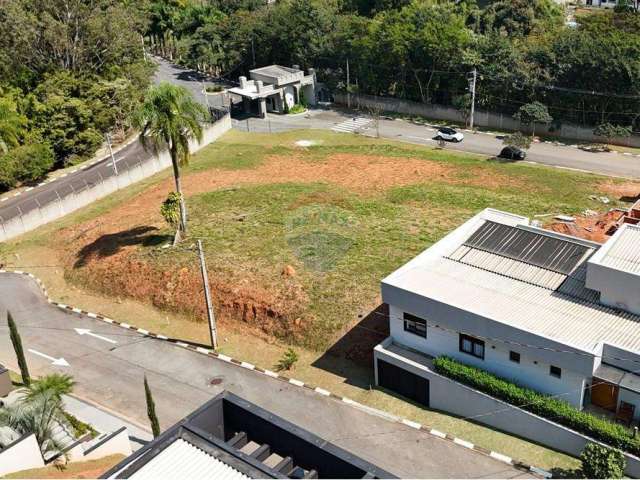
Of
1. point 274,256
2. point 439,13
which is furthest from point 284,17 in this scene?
point 274,256

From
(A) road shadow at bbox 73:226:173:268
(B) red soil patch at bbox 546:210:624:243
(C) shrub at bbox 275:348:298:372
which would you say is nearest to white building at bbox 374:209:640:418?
(C) shrub at bbox 275:348:298:372

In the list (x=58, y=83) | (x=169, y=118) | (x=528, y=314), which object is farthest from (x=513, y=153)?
(x=58, y=83)

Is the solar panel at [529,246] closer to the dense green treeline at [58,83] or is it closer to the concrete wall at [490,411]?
the concrete wall at [490,411]

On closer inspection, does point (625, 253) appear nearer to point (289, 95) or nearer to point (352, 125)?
point (352, 125)

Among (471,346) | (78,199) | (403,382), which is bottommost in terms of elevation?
(403,382)

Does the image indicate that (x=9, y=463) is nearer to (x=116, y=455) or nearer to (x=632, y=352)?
(x=116, y=455)
